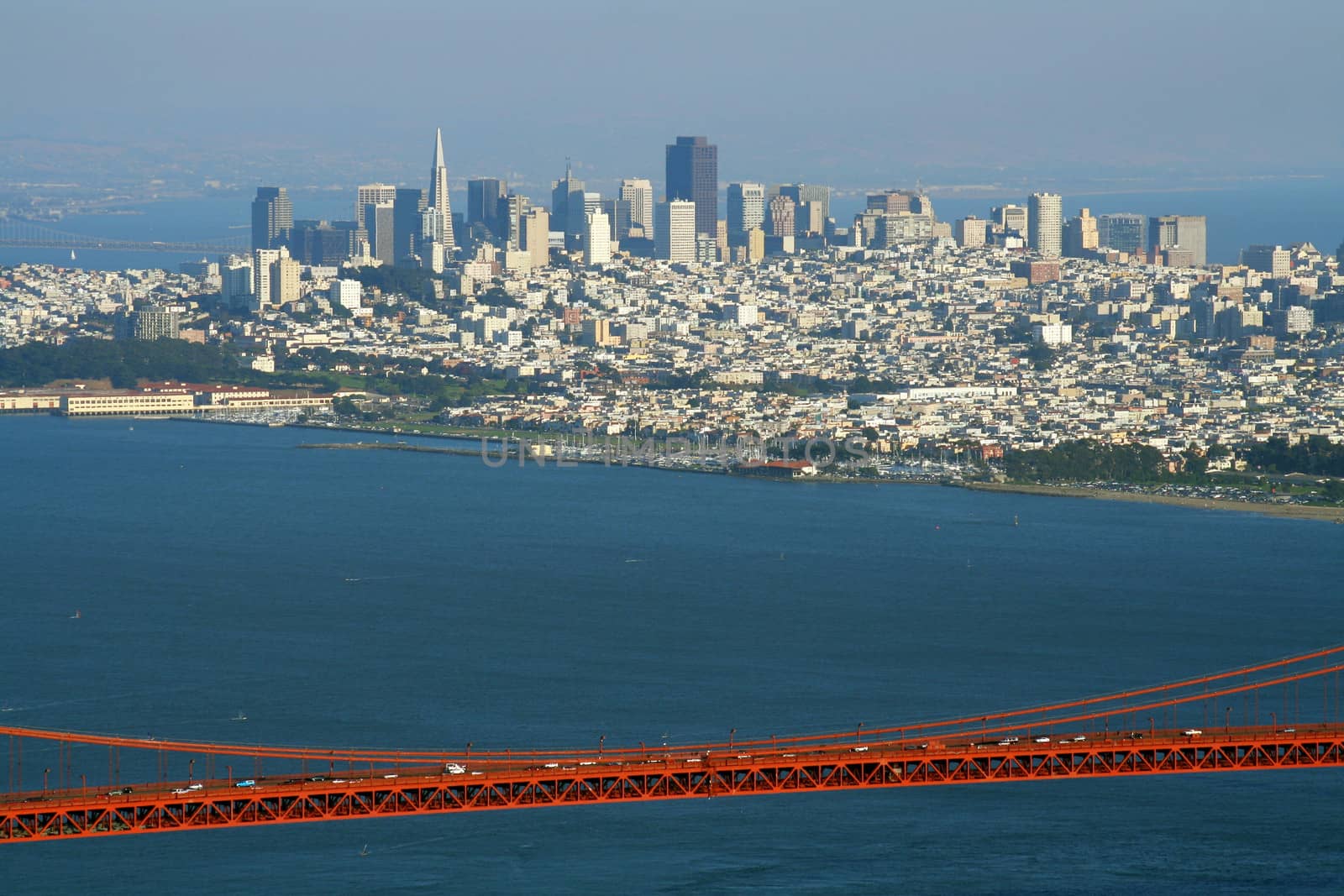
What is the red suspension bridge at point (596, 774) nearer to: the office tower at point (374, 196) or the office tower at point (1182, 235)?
the office tower at point (1182, 235)

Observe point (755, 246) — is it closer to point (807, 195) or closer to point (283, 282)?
point (807, 195)

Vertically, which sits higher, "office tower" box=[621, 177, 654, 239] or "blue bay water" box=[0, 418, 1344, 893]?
"office tower" box=[621, 177, 654, 239]

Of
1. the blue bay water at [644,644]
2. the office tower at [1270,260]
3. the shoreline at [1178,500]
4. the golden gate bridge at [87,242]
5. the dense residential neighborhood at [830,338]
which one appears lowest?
the blue bay water at [644,644]

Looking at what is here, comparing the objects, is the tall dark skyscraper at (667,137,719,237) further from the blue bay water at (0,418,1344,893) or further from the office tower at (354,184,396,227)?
the blue bay water at (0,418,1344,893)

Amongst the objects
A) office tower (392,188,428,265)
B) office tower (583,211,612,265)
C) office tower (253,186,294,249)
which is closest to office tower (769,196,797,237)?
office tower (583,211,612,265)

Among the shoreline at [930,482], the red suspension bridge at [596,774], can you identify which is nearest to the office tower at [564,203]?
the shoreline at [930,482]

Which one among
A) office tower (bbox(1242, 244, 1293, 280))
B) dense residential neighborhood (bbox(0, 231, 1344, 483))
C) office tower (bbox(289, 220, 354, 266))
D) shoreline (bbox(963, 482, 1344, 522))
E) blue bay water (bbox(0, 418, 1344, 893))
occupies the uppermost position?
office tower (bbox(289, 220, 354, 266))

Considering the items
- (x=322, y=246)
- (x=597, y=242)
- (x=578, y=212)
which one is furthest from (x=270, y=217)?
(x=597, y=242)
